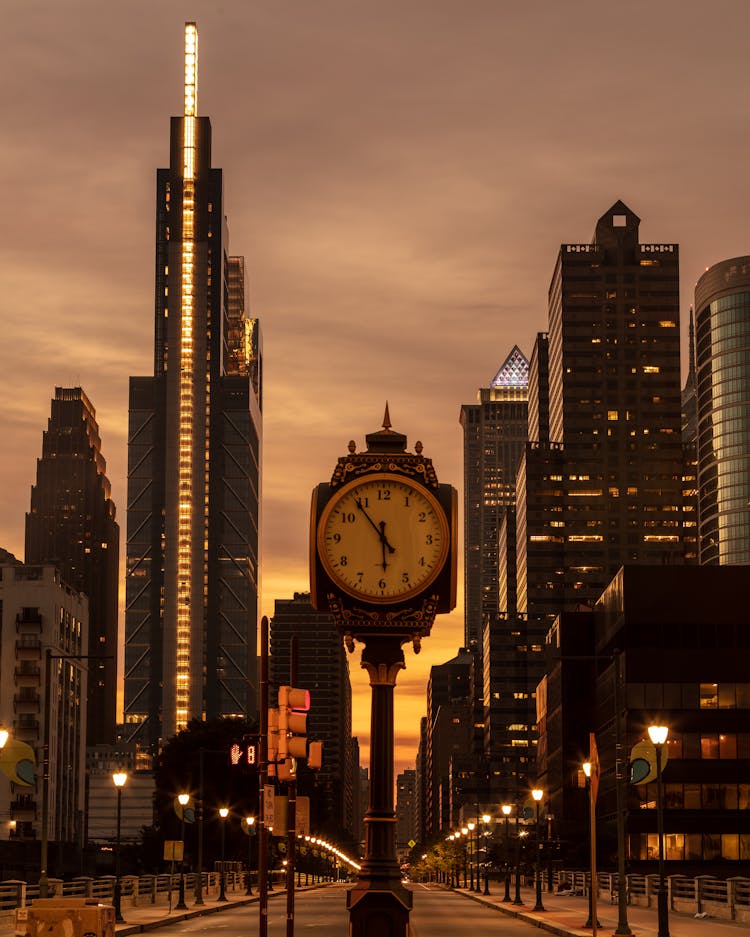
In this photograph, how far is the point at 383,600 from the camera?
13891mm

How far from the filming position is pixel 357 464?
560 inches

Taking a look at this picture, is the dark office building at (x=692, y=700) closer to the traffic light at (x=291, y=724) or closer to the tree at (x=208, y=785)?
the tree at (x=208, y=785)

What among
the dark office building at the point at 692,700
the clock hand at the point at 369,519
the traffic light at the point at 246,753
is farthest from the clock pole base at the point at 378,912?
the dark office building at the point at 692,700

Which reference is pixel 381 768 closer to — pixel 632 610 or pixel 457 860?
pixel 632 610

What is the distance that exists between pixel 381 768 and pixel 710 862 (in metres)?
131

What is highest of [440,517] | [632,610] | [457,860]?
[632,610]

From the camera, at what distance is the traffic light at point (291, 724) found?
51.5 ft

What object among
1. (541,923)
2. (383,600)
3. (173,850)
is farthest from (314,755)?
(173,850)

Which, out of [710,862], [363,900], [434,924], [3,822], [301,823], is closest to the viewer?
[363,900]

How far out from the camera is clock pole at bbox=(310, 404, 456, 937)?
1360 cm

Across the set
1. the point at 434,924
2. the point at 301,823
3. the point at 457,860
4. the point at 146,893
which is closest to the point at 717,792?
the point at 457,860

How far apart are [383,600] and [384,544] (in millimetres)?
493

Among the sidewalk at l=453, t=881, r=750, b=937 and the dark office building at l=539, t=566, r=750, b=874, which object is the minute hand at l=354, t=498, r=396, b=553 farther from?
the dark office building at l=539, t=566, r=750, b=874

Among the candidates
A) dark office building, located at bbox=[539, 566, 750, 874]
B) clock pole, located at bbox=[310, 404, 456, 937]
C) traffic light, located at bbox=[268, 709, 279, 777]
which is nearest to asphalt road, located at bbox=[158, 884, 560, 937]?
traffic light, located at bbox=[268, 709, 279, 777]
